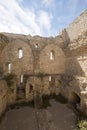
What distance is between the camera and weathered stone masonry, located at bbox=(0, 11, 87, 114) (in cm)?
1154

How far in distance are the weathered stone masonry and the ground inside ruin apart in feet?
4.98

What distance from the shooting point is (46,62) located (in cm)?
1402

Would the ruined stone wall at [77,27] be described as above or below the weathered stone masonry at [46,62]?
above

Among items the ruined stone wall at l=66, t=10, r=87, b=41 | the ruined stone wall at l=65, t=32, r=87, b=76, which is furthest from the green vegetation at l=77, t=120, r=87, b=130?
the ruined stone wall at l=66, t=10, r=87, b=41

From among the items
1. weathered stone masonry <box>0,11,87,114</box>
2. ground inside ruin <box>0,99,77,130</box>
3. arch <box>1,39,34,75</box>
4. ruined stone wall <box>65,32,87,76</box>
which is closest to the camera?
ground inside ruin <box>0,99,77,130</box>

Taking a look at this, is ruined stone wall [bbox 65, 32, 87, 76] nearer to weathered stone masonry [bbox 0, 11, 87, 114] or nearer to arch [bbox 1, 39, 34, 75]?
weathered stone masonry [bbox 0, 11, 87, 114]

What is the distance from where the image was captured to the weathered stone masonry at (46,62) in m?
11.5

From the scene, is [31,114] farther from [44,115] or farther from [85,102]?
[85,102]

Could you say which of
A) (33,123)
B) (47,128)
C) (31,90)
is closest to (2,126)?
(33,123)

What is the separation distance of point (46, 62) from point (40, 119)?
252 inches

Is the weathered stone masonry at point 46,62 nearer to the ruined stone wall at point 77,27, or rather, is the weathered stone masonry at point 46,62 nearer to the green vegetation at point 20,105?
the ruined stone wall at point 77,27

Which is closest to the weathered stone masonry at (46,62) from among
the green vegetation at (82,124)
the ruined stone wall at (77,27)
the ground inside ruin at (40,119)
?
the ruined stone wall at (77,27)

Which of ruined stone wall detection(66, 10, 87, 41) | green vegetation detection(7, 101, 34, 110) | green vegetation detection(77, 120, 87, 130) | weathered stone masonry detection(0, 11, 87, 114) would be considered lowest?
green vegetation detection(77, 120, 87, 130)

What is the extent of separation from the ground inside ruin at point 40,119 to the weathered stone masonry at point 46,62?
1.52 metres
